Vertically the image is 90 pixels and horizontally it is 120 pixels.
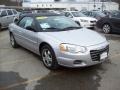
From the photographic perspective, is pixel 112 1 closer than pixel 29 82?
No

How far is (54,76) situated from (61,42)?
89cm

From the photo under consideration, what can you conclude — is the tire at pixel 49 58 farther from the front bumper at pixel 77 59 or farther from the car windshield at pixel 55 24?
the car windshield at pixel 55 24

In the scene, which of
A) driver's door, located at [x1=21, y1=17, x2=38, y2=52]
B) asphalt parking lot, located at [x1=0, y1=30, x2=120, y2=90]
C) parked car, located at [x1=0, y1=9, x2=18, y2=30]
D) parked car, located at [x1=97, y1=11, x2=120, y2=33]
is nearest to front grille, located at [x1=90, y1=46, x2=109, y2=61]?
asphalt parking lot, located at [x1=0, y1=30, x2=120, y2=90]

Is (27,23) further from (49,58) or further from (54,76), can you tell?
(54,76)

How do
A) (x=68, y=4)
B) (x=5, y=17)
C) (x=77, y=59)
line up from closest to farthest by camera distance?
(x=77, y=59)
(x=5, y=17)
(x=68, y=4)

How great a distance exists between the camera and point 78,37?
6316 millimetres

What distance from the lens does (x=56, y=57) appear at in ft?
19.8

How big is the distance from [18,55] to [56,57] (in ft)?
8.21

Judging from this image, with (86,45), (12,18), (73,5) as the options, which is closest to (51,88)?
(86,45)

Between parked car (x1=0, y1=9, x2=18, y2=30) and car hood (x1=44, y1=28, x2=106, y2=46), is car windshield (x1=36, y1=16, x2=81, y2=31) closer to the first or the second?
car hood (x1=44, y1=28, x2=106, y2=46)

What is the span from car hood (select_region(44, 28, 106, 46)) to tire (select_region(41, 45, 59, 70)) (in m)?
0.39

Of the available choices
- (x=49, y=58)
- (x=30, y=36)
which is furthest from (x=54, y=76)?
(x=30, y=36)

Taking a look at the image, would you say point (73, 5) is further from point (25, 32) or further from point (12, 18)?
point (25, 32)

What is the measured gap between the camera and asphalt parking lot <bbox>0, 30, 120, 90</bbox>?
5.27 meters
